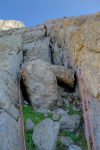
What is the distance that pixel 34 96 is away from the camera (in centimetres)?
1678

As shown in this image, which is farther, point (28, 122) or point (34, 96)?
point (34, 96)

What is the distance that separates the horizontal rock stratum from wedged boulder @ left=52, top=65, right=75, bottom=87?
5cm

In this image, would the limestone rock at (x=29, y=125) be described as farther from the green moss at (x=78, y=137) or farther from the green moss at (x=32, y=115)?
the green moss at (x=78, y=137)

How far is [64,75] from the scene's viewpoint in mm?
17609

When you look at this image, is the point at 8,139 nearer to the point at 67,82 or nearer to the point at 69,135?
the point at 69,135

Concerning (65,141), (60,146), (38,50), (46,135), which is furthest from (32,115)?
(38,50)

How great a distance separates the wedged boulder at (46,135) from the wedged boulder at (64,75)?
3.28m

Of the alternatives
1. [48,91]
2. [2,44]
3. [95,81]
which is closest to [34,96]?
[48,91]

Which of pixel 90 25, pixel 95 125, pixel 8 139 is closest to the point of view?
pixel 8 139

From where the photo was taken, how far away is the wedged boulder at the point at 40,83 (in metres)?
16.7

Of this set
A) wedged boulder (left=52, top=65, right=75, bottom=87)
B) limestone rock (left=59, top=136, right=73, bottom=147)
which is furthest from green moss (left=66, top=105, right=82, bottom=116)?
limestone rock (left=59, top=136, right=73, bottom=147)

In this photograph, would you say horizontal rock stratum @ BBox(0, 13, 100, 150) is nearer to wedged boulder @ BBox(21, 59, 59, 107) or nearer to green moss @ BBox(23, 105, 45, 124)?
wedged boulder @ BBox(21, 59, 59, 107)

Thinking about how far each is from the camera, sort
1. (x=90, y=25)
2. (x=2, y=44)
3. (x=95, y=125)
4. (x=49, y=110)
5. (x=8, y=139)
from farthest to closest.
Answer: (x=2, y=44) → (x=90, y=25) → (x=49, y=110) → (x=95, y=125) → (x=8, y=139)

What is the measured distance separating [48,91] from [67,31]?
4771mm
